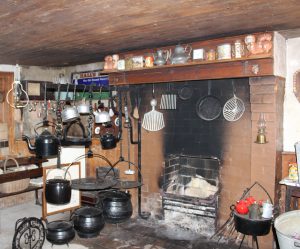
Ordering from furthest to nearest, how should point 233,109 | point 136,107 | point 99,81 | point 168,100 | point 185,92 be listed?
point 99,81
point 136,107
point 168,100
point 185,92
point 233,109

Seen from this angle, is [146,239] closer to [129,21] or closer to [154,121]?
[154,121]

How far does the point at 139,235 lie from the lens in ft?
14.0

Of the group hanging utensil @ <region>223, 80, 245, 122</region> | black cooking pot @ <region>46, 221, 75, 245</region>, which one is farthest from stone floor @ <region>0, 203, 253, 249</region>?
hanging utensil @ <region>223, 80, 245, 122</region>

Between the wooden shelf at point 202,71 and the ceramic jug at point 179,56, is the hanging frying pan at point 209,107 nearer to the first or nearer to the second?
the wooden shelf at point 202,71

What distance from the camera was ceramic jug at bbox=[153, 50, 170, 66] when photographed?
3910 millimetres

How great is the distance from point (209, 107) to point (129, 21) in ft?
6.26

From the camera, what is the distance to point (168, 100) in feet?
15.1

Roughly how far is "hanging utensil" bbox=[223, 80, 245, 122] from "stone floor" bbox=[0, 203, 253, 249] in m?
1.58

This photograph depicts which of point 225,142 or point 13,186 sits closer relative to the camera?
point 225,142

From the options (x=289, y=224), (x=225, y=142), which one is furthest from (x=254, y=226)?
(x=225, y=142)

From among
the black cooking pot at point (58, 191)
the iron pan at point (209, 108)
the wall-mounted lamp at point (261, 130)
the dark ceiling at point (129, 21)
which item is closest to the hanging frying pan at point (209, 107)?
the iron pan at point (209, 108)

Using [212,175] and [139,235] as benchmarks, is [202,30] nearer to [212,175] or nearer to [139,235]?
[212,175]

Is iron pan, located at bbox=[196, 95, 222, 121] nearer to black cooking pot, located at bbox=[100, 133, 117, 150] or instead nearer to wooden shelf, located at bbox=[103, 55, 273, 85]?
wooden shelf, located at bbox=[103, 55, 273, 85]

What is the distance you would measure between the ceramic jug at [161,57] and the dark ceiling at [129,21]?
12 centimetres
